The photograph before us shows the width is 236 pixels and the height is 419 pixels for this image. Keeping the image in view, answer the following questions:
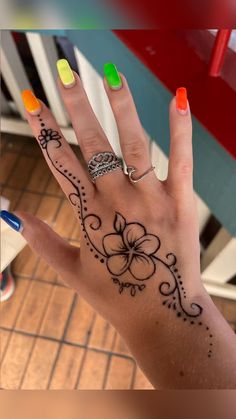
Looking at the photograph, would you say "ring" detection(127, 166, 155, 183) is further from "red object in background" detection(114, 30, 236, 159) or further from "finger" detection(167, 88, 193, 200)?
"red object in background" detection(114, 30, 236, 159)

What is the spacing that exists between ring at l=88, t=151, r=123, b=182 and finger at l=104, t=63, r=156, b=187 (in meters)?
0.03

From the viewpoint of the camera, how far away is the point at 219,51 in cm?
67

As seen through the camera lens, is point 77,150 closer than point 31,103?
No

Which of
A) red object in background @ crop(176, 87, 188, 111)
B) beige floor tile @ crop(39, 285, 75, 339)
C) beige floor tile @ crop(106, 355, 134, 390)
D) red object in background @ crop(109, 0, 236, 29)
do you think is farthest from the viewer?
beige floor tile @ crop(39, 285, 75, 339)

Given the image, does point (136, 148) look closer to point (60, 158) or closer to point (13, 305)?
point (60, 158)

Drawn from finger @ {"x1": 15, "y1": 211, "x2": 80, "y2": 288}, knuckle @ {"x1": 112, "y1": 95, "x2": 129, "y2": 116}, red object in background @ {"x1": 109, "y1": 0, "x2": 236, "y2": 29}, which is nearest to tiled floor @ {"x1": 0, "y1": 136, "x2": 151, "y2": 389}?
finger @ {"x1": 15, "y1": 211, "x2": 80, "y2": 288}

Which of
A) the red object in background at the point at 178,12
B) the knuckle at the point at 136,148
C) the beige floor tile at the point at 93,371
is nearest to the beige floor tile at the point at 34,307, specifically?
the beige floor tile at the point at 93,371

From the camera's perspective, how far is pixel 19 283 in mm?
1423

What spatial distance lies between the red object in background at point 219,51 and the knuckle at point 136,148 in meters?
0.23

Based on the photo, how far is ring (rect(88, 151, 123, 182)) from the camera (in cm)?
67

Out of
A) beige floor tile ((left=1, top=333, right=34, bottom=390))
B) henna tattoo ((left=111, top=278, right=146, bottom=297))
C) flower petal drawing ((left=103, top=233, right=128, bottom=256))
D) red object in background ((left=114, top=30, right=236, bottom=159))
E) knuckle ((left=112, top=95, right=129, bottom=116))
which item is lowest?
beige floor tile ((left=1, top=333, right=34, bottom=390))

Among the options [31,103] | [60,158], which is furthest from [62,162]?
[31,103]

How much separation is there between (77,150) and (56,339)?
0.87 meters

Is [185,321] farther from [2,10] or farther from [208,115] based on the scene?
[2,10]
